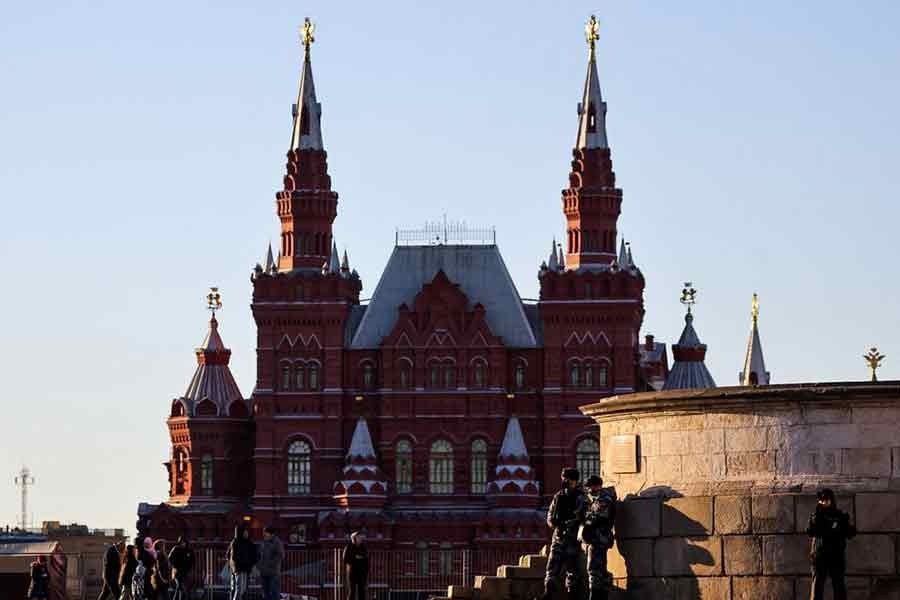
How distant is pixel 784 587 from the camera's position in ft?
103

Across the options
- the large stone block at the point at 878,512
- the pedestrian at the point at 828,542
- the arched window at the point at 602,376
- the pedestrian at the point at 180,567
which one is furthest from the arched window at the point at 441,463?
the pedestrian at the point at 828,542

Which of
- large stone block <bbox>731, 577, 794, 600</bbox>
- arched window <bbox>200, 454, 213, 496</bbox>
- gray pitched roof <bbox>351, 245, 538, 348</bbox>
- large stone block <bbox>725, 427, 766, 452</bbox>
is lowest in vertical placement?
large stone block <bbox>731, 577, 794, 600</bbox>

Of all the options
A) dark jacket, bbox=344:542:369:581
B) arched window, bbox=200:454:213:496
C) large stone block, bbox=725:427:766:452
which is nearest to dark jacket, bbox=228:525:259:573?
dark jacket, bbox=344:542:369:581

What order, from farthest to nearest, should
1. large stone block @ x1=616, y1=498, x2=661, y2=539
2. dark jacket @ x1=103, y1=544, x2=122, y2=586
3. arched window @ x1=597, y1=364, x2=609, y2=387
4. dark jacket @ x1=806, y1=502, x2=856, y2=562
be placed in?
arched window @ x1=597, y1=364, x2=609, y2=387 < dark jacket @ x1=103, y1=544, x2=122, y2=586 < large stone block @ x1=616, y1=498, x2=661, y2=539 < dark jacket @ x1=806, y1=502, x2=856, y2=562

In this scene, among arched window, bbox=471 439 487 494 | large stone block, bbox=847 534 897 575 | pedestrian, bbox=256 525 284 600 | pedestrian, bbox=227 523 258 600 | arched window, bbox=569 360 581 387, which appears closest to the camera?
large stone block, bbox=847 534 897 575

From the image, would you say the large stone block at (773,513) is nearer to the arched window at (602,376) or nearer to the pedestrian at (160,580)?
the pedestrian at (160,580)

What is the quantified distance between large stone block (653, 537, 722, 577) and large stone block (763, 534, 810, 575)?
1.87 feet

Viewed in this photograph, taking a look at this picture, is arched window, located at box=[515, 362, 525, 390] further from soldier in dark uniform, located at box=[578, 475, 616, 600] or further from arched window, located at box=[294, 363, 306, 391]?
soldier in dark uniform, located at box=[578, 475, 616, 600]

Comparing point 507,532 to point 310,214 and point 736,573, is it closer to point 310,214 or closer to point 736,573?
point 310,214

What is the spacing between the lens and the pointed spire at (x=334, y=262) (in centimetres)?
Answer: 11775

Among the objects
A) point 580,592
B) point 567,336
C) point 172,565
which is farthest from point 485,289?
point 580,592

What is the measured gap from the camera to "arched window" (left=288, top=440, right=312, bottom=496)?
11594cm

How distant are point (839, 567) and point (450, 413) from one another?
8610cm

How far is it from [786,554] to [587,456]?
82981mm
